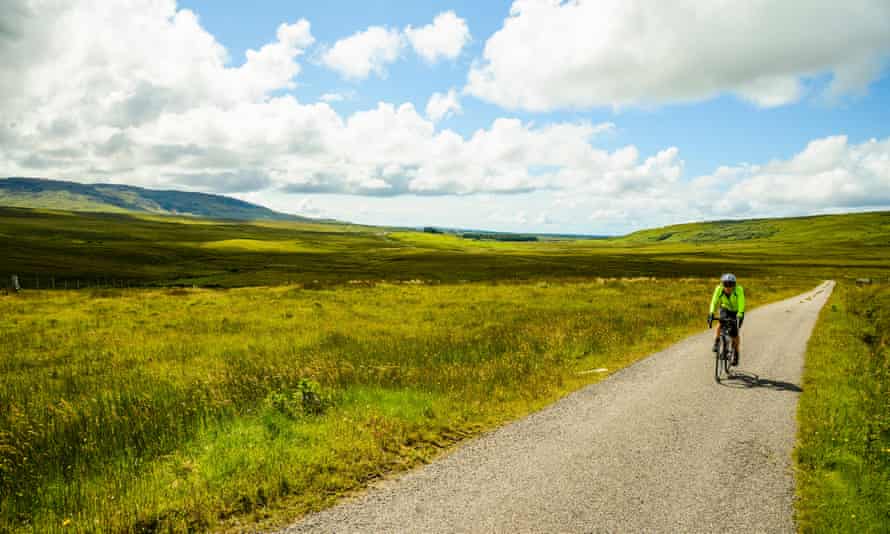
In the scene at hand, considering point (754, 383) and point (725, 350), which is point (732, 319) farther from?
point (754, 383)

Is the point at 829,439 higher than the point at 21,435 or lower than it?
higher

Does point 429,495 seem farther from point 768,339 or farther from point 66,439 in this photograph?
point 768,339

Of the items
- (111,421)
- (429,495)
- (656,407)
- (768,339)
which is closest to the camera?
(429,495)

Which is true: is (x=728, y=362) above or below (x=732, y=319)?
below

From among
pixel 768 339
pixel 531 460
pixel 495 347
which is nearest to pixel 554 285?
pixel 768 339

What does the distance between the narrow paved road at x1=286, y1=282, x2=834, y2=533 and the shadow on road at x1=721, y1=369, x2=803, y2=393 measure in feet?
0.96

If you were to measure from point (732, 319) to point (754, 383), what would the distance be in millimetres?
1878

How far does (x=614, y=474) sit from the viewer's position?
7.45m

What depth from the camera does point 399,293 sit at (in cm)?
3934

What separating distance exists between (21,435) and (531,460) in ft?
32.4

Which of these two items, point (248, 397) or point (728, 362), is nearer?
point (248, 397)

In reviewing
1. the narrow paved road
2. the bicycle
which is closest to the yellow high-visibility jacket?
the bicycle

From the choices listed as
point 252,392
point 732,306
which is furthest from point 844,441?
point 252,392

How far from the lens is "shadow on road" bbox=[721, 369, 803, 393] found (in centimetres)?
1239
